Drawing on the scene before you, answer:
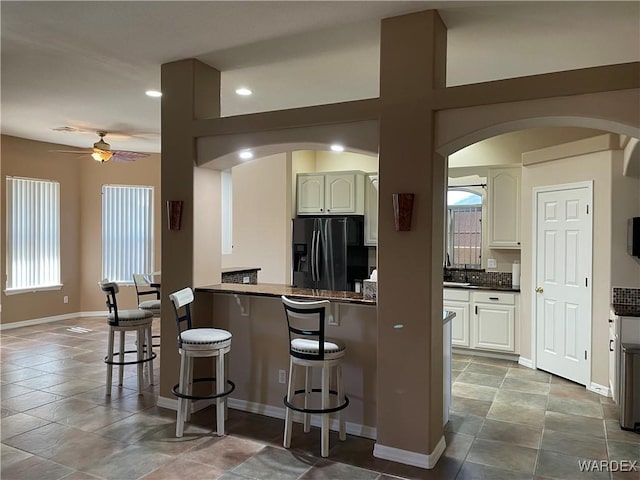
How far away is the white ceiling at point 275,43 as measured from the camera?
304 centimetres

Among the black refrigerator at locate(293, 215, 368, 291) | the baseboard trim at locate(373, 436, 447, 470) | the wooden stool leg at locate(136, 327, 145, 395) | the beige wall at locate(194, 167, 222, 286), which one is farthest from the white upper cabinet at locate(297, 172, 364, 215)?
the baseboard trim at locate(373, 436, 447, 470)

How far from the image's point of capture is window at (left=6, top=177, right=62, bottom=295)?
7.28m

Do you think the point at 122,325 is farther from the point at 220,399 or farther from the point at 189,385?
the point at 220,399

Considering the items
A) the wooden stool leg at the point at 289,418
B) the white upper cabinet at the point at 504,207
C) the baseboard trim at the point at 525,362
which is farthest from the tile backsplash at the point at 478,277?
the wooden stool leg at the point at 289,418

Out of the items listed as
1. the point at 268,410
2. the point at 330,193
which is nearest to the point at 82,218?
the point at 330,193

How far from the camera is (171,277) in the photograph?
13.6 ft

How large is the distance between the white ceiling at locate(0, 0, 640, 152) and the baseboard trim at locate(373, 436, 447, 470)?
2879 mm

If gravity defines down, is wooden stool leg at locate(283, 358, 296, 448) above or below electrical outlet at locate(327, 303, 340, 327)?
below

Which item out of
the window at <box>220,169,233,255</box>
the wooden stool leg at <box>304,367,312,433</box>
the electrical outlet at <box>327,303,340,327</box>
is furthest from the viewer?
the window at <box>220,169,233,255</box>

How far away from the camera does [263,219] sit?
7.44 meters

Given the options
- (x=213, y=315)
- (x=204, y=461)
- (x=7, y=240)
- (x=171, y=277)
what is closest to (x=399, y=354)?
(x=204, y=461)

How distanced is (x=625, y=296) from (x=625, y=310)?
0.44 metres

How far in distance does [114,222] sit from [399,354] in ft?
22.2

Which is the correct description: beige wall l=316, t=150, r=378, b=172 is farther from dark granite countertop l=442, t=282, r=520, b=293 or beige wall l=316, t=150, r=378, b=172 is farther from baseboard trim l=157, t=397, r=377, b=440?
baseboard trim l=157, t=397, r=377, b=440
